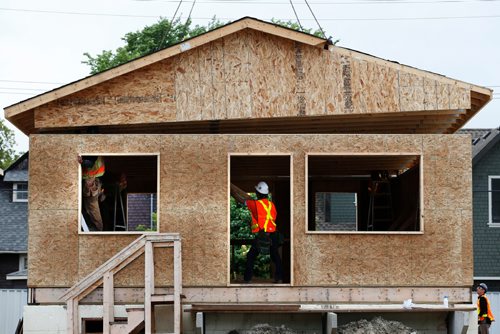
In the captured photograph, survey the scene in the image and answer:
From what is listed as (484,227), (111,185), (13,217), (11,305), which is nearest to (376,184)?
(111,185)

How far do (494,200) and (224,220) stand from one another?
19801 mm

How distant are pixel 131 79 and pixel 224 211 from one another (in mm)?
2781

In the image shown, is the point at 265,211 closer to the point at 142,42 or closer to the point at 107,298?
the point at 107,298

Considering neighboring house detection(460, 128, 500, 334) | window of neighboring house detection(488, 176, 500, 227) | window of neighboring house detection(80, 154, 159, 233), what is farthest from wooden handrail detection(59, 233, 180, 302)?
window of neighboring house detection(488, 176, 500, 227)

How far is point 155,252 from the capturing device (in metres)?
17.3

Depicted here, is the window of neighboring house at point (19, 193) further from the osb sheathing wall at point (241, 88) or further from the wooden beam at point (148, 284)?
the wooden beam at point (148, 284)

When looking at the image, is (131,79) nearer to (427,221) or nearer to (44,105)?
(44,105)

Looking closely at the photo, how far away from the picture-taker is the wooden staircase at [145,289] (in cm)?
1636

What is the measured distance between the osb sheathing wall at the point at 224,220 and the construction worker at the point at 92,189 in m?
0.59

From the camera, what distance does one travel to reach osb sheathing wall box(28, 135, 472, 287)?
17.3 m

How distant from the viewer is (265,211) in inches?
708

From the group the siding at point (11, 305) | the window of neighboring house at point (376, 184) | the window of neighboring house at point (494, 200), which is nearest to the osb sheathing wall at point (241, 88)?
the window of neighboring house at point (376, 184)

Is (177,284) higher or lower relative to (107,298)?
higher

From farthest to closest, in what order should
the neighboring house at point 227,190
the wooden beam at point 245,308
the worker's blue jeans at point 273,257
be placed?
the worker's blue jeans at point 273,257
the neighboring house at point 227,190
the wooden beam at point 245,308
